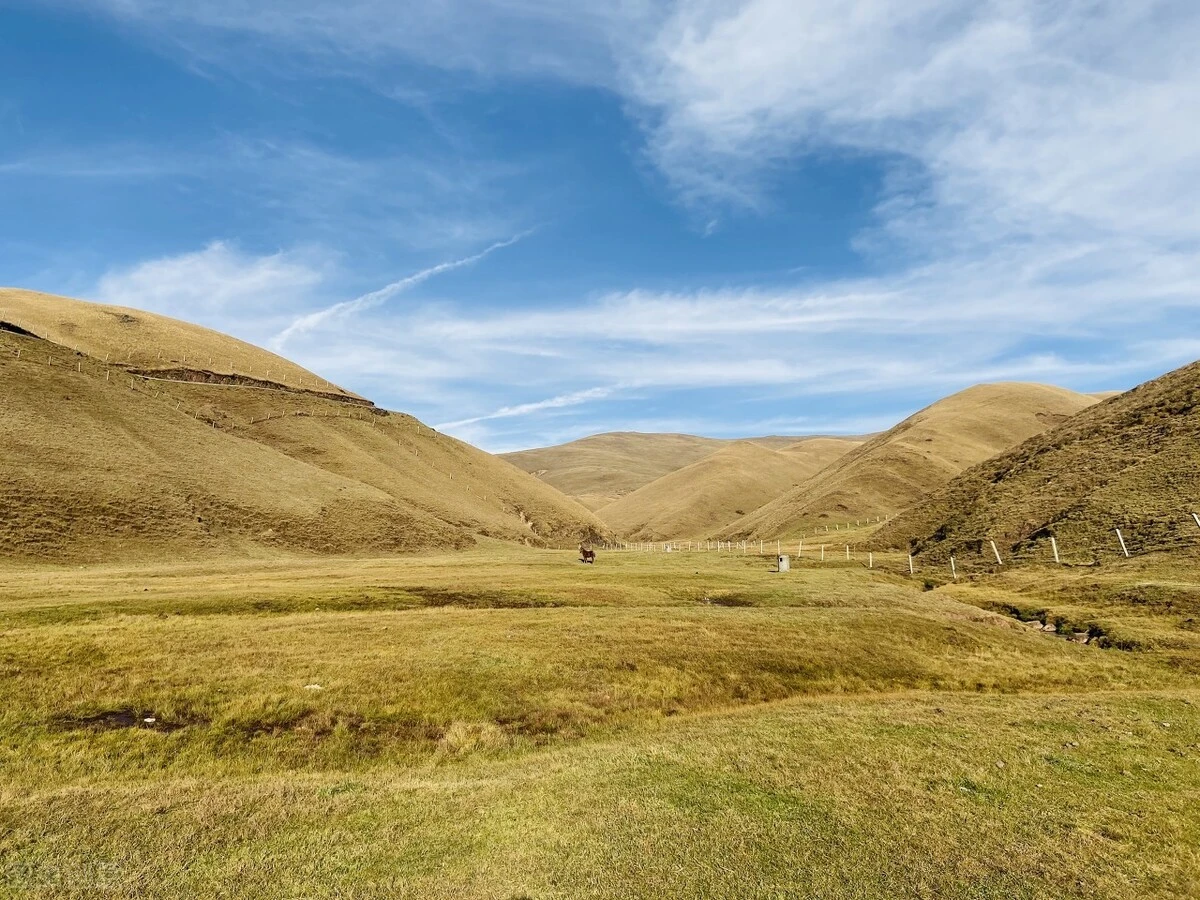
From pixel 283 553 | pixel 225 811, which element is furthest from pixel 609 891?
pixel 283 553

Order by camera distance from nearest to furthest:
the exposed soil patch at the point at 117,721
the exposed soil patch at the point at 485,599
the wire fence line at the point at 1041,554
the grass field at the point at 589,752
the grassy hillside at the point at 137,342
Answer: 1. the grass field at the point at 589,752
2. the exposed soil patch at the point at 117,721
3. the exposed soil patch at the point at 485,599
4. the wire fence line at the point at 1041,554
5. the grassy hillside at the point at 137,342

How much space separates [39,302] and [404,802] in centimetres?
24485

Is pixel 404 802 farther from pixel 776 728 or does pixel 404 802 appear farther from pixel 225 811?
pixel 776 728

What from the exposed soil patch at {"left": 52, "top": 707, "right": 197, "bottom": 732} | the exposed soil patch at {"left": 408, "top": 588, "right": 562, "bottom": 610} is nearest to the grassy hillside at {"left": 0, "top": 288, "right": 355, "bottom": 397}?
the exposed soil patch at {"left": 408, "top": 588, "right": 562, "bottom": 610}

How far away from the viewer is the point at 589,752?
19281 millimetres

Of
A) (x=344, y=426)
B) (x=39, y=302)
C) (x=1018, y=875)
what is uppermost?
(x=39, y=302)

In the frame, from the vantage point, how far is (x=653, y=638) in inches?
1284

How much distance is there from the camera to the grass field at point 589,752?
39.4ft

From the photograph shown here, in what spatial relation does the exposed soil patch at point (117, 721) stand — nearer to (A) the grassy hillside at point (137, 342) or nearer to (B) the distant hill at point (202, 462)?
(B) the distant hill at point (202, 462)

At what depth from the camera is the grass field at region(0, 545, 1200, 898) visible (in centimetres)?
1201

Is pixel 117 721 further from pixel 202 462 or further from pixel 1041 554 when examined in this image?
pixel 202 462

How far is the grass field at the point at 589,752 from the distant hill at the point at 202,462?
55013mm

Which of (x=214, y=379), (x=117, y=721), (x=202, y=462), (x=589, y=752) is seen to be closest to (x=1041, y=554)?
(x=589, y=752)

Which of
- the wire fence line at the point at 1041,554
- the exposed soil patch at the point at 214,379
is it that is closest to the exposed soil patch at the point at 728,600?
the wire fence line at the point at 1041,554
